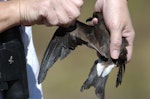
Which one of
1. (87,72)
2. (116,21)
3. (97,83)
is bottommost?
(87,72)

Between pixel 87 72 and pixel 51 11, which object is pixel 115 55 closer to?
pixel 51 11

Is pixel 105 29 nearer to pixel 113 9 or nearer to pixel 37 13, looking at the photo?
pixel 113 9

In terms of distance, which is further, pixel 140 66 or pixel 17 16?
pixel 140 66

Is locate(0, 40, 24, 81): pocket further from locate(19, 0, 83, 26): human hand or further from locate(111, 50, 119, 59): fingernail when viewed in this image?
locate(111, 50, 119, 59): fingernail

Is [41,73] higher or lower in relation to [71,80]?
higher

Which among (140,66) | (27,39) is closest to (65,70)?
(140,66)

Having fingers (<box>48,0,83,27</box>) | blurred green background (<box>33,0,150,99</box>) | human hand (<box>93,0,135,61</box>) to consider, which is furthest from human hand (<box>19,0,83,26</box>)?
blurred green background (<box>33,0,150,99</box>)

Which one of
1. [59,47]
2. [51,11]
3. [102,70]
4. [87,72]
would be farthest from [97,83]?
[87,72]
